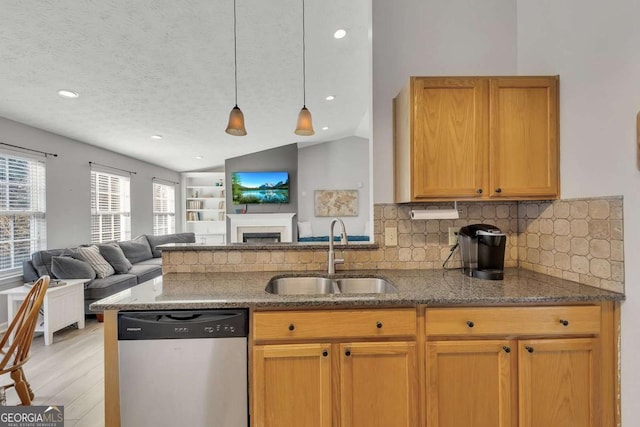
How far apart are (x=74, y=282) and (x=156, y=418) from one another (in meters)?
2.86

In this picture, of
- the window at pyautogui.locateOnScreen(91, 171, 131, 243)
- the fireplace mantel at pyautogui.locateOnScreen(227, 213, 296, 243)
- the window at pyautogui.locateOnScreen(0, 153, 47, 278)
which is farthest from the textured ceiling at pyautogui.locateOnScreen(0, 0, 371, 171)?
the fireplace mantel at pyautogui.locateOnScreen(227, 213, 296, 243)

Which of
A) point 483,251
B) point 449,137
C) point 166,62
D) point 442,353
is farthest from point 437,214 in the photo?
point 166,62

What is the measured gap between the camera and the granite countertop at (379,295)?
1312 millimetres

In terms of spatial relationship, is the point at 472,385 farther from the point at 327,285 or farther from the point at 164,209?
the point at 164,209

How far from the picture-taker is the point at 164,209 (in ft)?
23.2

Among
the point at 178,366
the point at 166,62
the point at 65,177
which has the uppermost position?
the point at 166,62

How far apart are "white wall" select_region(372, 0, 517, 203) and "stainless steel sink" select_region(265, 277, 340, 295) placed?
927 millimetres

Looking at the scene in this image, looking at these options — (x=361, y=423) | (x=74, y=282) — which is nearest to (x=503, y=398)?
(x=361, y=423)

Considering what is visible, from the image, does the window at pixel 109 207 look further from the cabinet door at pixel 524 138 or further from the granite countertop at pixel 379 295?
the cabinet door at pixel 524 138

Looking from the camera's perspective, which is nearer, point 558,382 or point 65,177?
point 558,382

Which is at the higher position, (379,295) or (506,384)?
(379,295)

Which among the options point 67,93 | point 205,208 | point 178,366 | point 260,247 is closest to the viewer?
point 178,366

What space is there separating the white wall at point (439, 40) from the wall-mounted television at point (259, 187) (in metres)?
5.04

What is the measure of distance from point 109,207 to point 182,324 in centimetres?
503
